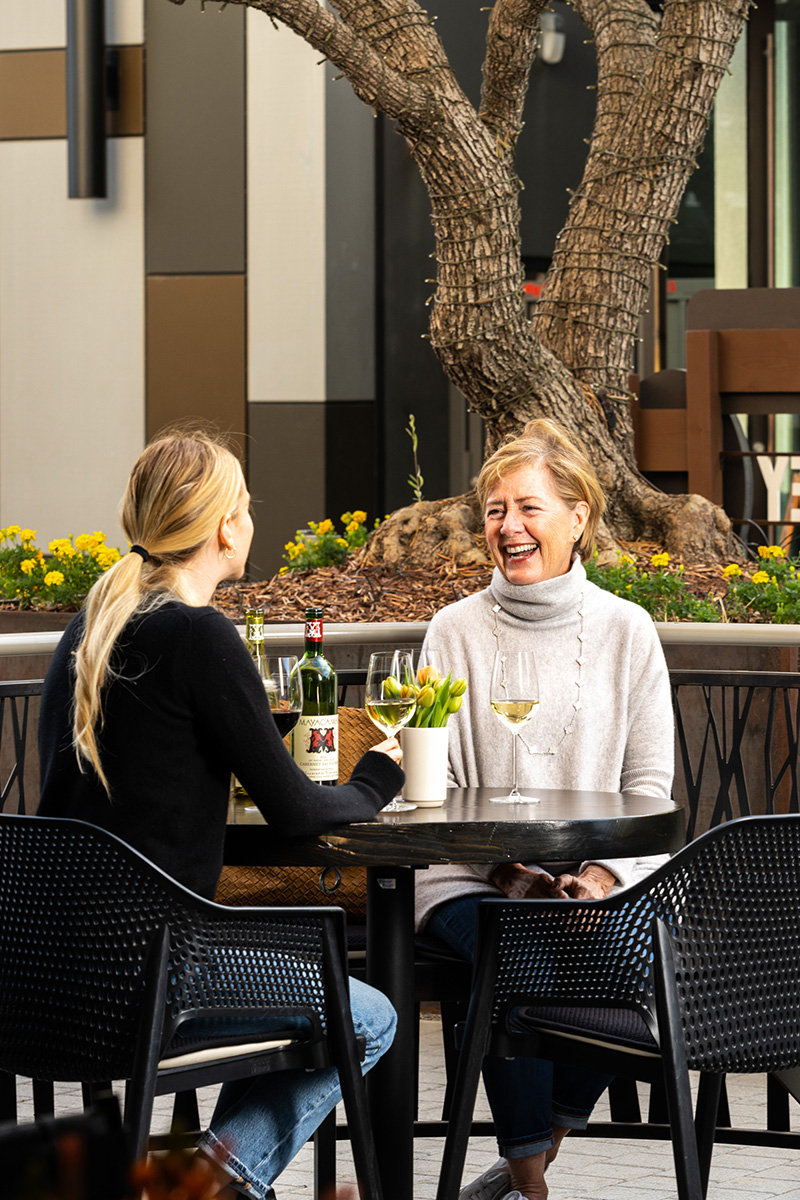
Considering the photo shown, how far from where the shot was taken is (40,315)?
1227cm

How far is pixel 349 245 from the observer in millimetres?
11859

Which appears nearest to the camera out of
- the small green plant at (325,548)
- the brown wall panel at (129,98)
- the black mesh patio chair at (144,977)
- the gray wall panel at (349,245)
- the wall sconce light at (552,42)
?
the black mesh patio chair at (144,977)

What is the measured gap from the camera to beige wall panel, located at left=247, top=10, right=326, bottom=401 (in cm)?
1173

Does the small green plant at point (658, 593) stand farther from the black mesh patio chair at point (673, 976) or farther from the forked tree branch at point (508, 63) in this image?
the black mesh patio chair at point (673, 976)

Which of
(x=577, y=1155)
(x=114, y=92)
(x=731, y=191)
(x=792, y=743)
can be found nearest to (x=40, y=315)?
(x=114, y=92)

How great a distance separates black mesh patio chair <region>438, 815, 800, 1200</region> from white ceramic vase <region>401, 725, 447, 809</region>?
294mm

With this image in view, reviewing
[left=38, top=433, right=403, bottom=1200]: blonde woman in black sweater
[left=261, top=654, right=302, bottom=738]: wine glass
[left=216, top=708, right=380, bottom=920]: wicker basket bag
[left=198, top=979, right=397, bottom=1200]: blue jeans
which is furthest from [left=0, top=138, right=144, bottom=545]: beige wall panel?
[left=198, top=979, right=397, bottom=1200]: blue jeans

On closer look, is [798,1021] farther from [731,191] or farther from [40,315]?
[731,191]

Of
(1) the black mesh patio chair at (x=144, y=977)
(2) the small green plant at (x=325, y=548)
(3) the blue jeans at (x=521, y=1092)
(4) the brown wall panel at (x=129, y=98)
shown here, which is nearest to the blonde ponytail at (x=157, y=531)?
(1) the black mesh patio chair at (x=144, y=977)

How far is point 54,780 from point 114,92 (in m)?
10.3

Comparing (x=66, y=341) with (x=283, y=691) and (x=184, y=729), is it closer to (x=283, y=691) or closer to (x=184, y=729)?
(x=283, y=691)

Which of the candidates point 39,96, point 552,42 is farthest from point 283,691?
point 39,96

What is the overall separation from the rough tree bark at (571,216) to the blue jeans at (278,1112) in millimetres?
4649

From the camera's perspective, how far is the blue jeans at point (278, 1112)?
271cm
